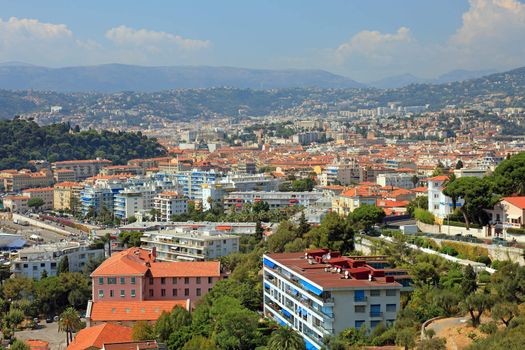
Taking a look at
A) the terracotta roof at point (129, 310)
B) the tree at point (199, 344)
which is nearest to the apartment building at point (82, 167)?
the terracotta roof at point (129, 310)

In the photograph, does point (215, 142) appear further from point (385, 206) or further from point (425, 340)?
point (425, 340)

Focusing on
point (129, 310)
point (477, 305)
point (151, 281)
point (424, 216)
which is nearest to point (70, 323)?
point (129, 310)

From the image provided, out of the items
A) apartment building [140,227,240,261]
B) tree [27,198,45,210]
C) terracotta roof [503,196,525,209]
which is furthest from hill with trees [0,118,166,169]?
terracotta roof [503,196,525,209]

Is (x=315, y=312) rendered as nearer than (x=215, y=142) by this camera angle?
Yes

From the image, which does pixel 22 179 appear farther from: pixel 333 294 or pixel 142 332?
pixel 333 294

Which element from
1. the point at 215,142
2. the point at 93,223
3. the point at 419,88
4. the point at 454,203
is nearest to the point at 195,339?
the point at 454,203

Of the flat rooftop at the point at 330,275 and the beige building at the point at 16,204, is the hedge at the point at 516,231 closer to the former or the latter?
the flat rooftop at the point at 330,275
